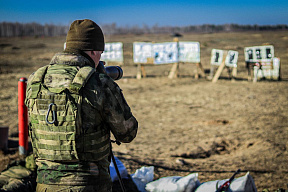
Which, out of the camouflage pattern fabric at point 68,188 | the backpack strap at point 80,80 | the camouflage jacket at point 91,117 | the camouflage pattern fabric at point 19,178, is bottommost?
the camouflage pattern fabric at point 19,178

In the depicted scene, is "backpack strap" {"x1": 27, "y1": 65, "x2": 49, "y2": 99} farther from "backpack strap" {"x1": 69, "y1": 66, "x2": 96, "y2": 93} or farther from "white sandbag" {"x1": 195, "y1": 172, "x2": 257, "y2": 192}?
"white sandbag" {"x1": 195, "y1": 172, "x2": 257, "y2": 192}

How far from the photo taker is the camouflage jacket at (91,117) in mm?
1757

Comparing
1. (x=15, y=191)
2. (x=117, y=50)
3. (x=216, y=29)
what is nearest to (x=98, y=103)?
(x=15, y=191)

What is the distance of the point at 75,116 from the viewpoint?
5.72ft

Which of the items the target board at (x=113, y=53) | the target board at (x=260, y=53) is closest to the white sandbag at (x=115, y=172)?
the target board at (x=260, y=53)

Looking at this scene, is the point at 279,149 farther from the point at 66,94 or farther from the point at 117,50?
the point at 117,50

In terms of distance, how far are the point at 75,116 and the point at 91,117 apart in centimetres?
10

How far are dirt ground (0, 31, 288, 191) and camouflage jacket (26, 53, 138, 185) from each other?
2.31m

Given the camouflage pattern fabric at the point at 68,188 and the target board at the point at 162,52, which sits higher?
the target board at the point at 162,52

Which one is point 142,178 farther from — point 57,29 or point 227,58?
point 57,29

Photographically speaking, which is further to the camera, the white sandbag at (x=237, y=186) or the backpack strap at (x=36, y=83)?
the white sandbag at (x=237, y=186)

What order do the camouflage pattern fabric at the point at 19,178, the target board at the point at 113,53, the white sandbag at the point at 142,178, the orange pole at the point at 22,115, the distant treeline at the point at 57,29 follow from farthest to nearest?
the distant treeline at the point at 57,29, the target board at the point at 113,53, the orange pole at the point at 22,115, the white sandbag at the point at 142,178, the camouflage pattern fabric at the point at 19,178

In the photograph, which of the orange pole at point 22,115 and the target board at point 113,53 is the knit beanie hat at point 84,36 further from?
the target board at point 113,53

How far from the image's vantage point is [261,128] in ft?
19.8
